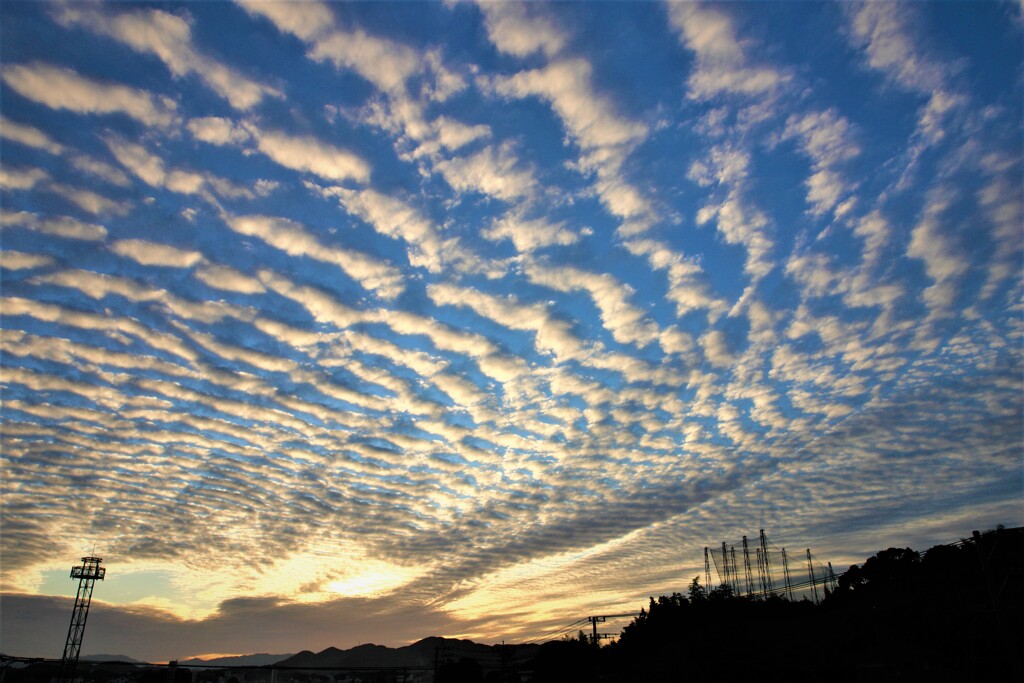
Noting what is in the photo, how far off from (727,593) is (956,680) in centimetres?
5223

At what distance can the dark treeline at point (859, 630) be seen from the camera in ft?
127

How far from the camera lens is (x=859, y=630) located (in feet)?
182

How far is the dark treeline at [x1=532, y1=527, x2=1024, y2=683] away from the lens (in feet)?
127

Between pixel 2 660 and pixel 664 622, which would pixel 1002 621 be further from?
pixel 664 622

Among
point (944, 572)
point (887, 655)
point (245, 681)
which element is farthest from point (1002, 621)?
point (245, 681)

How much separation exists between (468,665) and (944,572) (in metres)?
76.1

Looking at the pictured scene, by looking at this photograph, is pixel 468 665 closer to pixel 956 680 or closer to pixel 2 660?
pixel 2 660

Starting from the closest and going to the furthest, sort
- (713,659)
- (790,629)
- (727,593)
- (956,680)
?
1. (956,680)
2. (713,659)
3. (790,629)
4. (727,593)

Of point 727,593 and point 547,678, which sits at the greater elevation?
point 727,593

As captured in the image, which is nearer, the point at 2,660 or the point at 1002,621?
the point at 1002,621

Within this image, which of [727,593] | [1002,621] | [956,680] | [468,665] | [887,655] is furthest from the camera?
[468,665]

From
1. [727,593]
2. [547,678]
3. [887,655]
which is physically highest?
[727,593]

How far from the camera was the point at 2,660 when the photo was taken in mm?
45375

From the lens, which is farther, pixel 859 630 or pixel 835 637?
pixel 859 630
